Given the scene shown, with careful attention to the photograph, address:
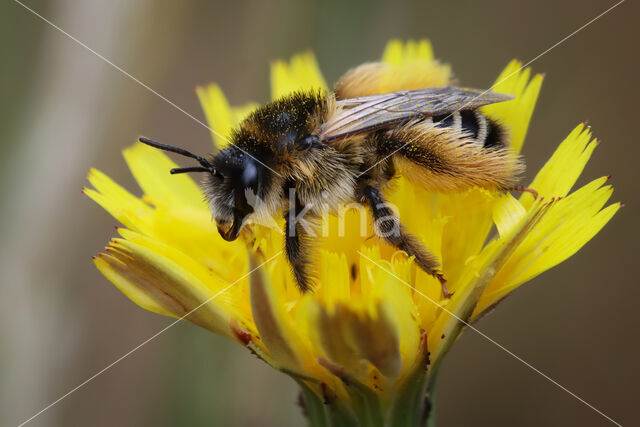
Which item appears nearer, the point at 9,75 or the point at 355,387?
the point at 355,387

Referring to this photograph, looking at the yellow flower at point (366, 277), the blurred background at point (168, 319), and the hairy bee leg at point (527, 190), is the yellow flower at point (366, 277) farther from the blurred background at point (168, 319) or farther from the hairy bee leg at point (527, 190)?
the blurred background at point (168, 319)

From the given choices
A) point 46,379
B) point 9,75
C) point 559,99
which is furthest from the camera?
point 559,99

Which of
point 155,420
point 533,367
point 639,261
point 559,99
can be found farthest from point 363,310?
point 559,99

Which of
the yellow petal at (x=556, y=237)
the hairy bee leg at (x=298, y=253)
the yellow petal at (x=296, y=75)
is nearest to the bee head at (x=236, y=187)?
the hairy bee leg at (x=298, y=253)

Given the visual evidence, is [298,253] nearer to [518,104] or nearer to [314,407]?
[314,407]

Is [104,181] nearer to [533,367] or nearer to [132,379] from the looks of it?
[132,379]

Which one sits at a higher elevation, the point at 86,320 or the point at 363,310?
the point at 86,320

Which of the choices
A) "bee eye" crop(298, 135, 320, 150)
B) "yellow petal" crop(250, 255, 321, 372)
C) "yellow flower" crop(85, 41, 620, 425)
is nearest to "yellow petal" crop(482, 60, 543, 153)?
"yellow flower" crop(85, 41, 620, 425)
